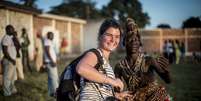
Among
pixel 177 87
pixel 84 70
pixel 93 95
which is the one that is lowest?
pixel 177 87

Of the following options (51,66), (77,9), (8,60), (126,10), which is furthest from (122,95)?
(77,9)

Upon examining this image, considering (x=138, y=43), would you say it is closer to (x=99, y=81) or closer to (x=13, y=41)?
(x=99, y=81)

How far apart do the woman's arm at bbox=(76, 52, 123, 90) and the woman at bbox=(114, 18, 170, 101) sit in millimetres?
995

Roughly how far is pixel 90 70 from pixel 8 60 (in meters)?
7.06

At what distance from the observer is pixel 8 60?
9.70 metres

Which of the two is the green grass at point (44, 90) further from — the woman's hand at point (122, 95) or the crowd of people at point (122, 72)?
the woman's hand at point (122, 95)

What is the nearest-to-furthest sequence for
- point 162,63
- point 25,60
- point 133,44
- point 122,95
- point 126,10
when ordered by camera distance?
point 122,95, point 162,63, point 133,44, point 25,60, point 126,10

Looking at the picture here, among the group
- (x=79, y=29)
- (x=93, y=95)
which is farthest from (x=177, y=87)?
(x=79, y=29)

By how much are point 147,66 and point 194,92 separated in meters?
7.04

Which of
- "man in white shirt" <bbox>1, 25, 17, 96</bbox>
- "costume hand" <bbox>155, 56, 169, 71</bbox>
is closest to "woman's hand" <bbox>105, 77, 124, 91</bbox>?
"costume hand" <bbox>155, 56, 169, 71</bbox>

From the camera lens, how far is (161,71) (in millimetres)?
4461

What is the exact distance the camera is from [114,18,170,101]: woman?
4.07 meters

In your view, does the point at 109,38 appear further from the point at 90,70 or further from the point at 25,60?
the point at 25,60

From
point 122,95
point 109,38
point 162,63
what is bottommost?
point 122,95
